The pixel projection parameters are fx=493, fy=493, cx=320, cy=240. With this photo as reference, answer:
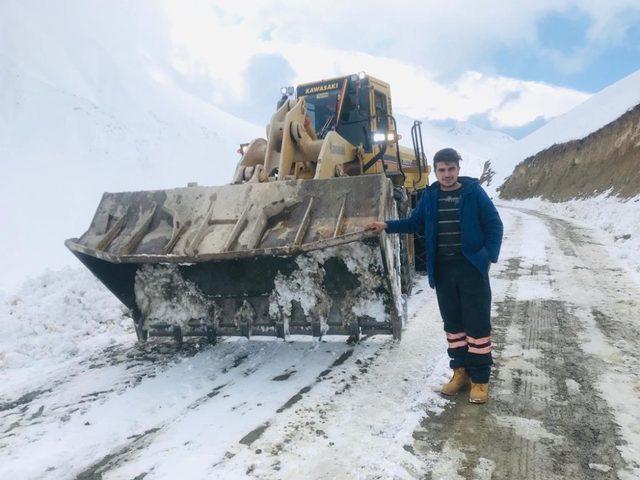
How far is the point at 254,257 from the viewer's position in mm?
4250

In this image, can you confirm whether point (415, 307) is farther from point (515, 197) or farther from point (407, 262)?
point (515, 197)

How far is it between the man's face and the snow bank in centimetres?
397

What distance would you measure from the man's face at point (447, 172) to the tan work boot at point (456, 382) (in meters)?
1.43

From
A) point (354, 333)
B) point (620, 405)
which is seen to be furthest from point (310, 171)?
point (620, 405)

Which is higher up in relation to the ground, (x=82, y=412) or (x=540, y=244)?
(x=540, y=244)

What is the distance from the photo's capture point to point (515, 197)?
3656cm

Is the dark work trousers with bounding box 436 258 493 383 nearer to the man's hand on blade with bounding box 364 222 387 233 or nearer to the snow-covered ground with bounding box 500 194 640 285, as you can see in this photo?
the man's hand on blade with bounding box 364 222 387 233

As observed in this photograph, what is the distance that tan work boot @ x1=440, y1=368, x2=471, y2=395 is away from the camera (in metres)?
3.65

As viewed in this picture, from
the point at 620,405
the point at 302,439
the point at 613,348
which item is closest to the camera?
the point at 302,439

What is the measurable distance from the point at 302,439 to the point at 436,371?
1.49 m

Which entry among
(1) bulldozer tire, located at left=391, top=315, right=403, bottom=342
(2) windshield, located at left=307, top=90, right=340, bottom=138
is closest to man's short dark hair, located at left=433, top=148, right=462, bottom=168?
(1) bulldozer tire, located at left=391, top=315, right=403, bottom=342

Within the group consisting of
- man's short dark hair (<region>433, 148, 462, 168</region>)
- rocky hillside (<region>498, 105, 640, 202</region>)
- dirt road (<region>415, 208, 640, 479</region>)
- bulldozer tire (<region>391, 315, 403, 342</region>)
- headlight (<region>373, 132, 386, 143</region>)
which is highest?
rocky hillside (<region>498, 105, 640, 202</region>)

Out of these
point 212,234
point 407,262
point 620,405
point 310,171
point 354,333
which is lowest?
point 620,405

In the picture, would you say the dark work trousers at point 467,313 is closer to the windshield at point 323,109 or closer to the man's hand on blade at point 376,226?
the man's hand on blade at point 376,226
